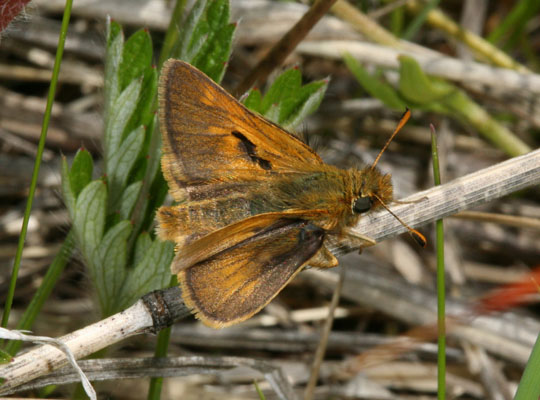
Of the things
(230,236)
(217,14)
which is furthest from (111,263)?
(217,14)

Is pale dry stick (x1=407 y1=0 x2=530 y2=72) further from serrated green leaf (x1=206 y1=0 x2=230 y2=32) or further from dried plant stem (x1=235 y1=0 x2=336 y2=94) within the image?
serrated green leaf (x1=206 y1=0 x2=230 y2=32)

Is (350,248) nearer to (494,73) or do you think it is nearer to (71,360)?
(71,360)

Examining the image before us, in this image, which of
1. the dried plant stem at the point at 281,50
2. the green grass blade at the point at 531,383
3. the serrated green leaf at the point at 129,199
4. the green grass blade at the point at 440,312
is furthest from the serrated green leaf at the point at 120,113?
the green grass blade at the point at 531,383

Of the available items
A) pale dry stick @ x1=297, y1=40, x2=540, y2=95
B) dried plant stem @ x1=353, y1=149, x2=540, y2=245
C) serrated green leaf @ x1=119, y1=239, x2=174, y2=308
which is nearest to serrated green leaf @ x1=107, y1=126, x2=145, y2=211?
serrated green leaf @ x1=119, y1=239, x2=174, y2=308

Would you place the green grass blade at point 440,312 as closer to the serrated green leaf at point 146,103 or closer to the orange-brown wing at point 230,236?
the orange-brown wing at point 230,236

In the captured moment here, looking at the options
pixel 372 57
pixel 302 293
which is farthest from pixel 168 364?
pixel 372 57

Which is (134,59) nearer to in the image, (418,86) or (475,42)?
(418,86)
